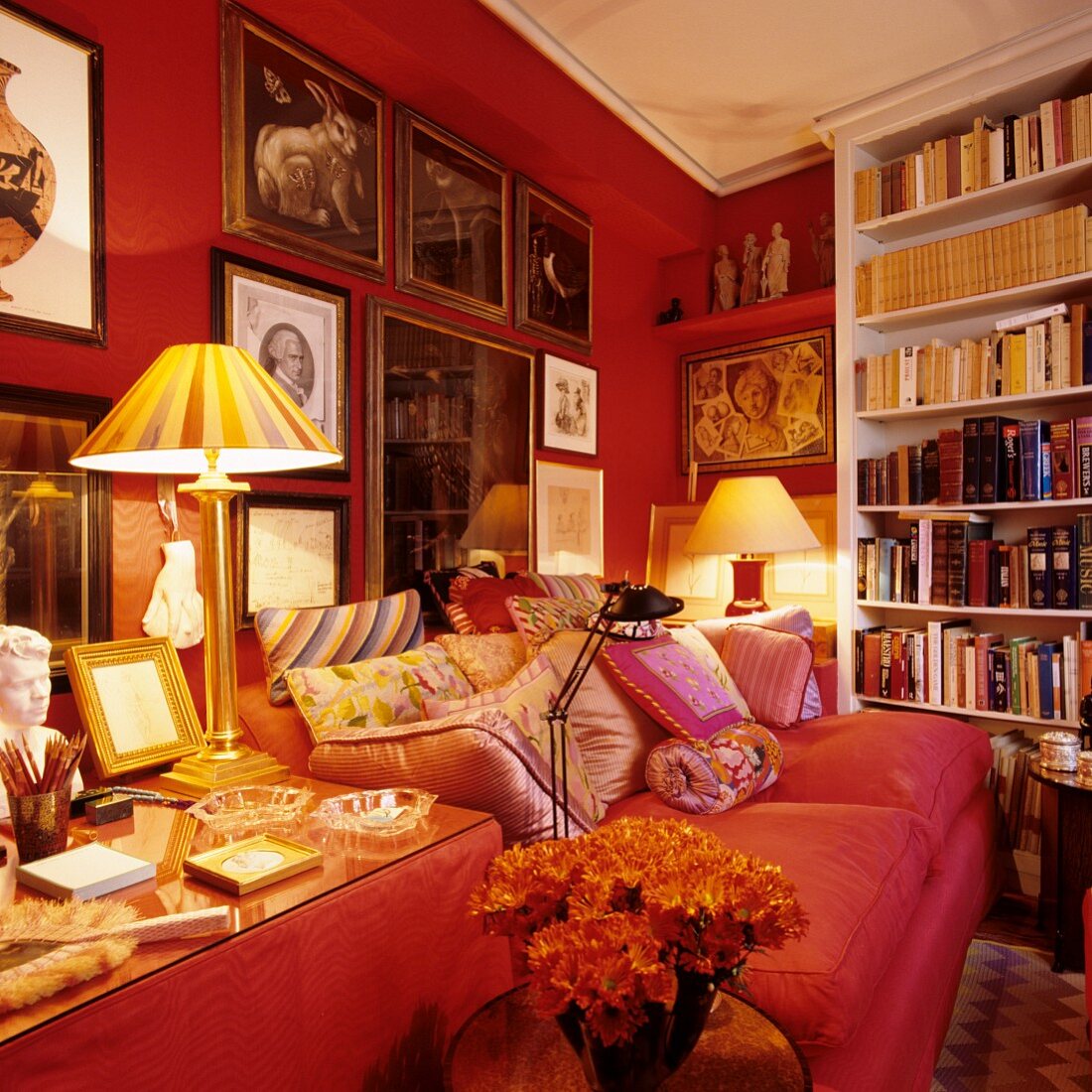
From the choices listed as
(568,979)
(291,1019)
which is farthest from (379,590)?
(568,979)

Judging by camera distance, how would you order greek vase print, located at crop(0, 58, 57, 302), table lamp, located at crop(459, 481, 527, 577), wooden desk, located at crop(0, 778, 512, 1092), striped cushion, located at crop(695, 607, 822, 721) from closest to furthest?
wooden desk, located at crop(0, 778, 512, 1092) < greek vase print, located at crop(0, 58, 57, 302) < striped cushion, located at crop(695, 607, 822, 721) < table lamp, located at crop(459, 481, 527, 577)

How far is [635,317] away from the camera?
152 inches

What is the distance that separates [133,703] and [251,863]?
82cm

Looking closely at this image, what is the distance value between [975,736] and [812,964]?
1.63 metres

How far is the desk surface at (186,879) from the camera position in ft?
2.53

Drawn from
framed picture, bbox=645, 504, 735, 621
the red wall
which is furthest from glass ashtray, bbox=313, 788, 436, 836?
framed picture, bbox=645, 504, 735, 621

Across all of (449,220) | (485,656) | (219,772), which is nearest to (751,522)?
(485,656)

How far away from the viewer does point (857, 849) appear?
1.56 meters

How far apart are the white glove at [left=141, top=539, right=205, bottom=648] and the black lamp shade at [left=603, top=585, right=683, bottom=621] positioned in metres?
1.11

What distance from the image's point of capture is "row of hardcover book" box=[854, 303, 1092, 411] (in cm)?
276

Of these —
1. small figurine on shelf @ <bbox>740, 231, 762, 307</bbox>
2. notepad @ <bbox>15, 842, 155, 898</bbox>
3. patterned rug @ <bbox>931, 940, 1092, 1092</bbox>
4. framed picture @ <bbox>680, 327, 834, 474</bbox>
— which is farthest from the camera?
small figurine on shelf @ <bbox>740, 231, 762, 307</bbox>

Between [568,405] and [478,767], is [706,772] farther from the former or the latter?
[568,405]

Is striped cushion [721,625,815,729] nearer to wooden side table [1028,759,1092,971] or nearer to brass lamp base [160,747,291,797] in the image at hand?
wooden side table [1028,759,1092,971]

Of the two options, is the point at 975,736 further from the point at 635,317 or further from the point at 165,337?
the point at 165,337
